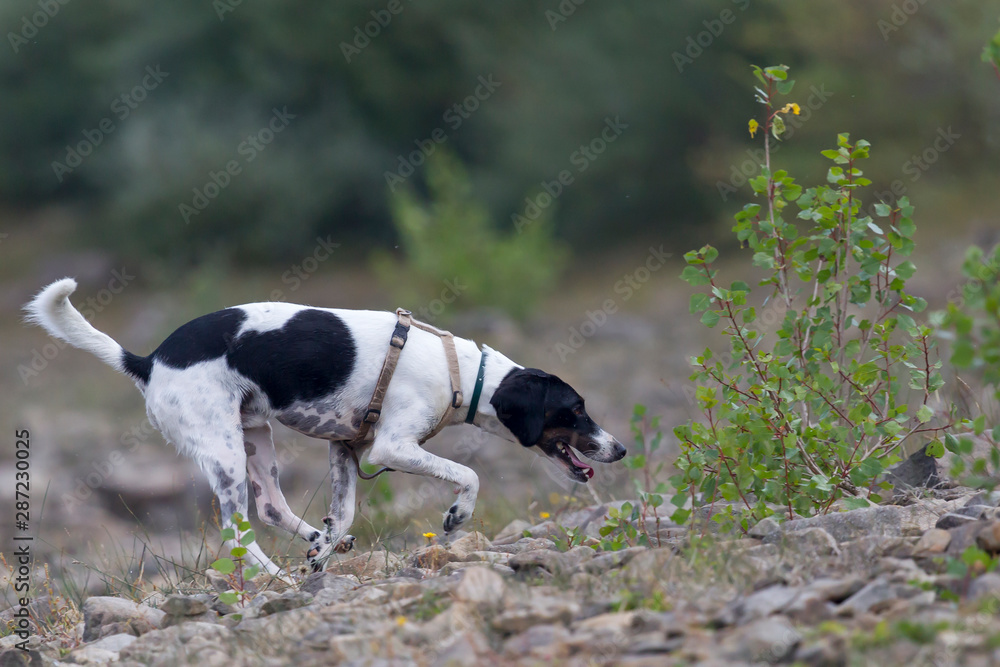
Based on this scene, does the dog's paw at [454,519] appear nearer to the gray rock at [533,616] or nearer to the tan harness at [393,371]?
the tan harness at [393,371]

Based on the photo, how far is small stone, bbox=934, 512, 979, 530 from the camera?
11.0ft

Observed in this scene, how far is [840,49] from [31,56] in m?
19.1

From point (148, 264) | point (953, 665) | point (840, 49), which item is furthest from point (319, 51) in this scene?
point (953, 665)

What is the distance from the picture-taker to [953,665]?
2.29 m

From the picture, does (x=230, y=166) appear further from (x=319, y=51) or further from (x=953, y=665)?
(x=953, y=665)

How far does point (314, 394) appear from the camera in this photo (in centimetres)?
438
